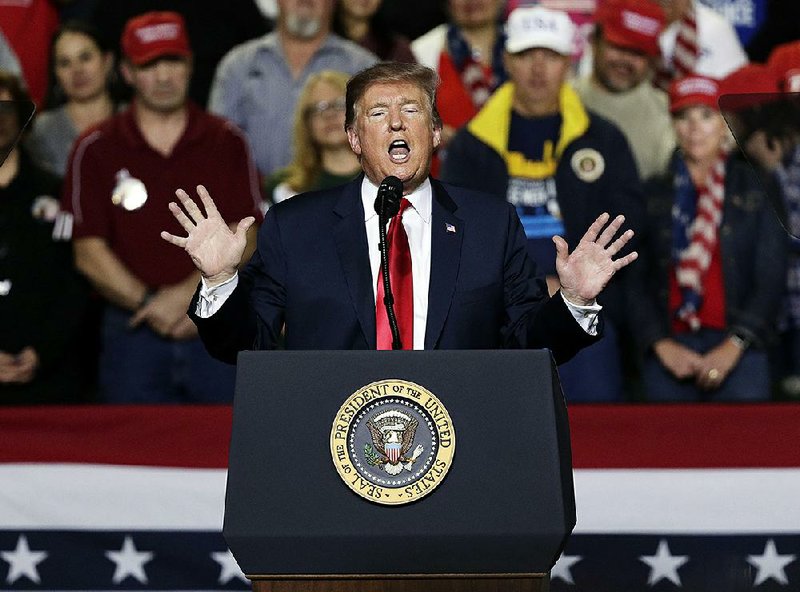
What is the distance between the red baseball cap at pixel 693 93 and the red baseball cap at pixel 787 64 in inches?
9.0

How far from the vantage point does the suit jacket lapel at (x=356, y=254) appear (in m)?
2.61

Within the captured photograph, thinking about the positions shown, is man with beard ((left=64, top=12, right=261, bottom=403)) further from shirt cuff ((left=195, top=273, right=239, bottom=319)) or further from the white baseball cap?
shirt cuff ((left=195, top=273, right=239, bottom=319))

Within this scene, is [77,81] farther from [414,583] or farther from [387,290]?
[414,583]

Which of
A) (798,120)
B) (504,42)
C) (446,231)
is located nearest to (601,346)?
(504,42)

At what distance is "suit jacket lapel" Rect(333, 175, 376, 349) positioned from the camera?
8.55ft

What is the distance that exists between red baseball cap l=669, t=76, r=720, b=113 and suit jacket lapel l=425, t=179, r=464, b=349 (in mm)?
2402

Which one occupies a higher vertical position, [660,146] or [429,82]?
[660,146]

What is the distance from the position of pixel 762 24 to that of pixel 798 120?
2159mm

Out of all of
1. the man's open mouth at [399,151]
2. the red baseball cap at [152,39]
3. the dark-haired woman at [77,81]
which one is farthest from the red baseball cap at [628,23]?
the man's open mouth at [399,151]

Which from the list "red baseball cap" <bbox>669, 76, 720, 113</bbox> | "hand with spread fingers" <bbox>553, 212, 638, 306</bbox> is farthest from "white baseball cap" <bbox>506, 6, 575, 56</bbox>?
"hand with spread fingers" <bbox>553, 212, 638, 306</bbox>

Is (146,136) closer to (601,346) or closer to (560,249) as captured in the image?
(601,346)

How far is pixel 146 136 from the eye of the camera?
4.98 m

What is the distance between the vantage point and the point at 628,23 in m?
5.13

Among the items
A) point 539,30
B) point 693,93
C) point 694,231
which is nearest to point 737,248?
point 694,231
